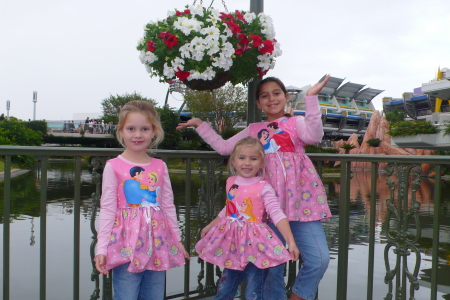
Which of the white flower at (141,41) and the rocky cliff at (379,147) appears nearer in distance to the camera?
the white flower at (141,41)

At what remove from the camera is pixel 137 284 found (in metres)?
2.21

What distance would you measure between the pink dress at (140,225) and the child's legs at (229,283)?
1.32 ft

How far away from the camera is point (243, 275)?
2.57m

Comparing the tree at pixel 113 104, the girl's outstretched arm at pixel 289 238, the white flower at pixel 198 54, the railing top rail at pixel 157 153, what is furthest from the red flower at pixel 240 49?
the tree at pixel 113 104

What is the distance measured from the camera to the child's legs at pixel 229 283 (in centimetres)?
255

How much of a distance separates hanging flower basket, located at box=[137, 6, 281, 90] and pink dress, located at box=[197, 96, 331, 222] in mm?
388

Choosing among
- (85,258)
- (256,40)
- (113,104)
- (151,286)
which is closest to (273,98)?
(256,40)

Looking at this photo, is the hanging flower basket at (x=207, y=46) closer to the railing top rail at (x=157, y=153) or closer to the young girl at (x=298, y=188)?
the young girl at (x=298, y=188)

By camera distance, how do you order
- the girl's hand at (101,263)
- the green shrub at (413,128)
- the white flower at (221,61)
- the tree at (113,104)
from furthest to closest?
the tree at (113,104) < the green shrub at (413,128) < the white flower at (221,61) < the girl's hand at (101,263)

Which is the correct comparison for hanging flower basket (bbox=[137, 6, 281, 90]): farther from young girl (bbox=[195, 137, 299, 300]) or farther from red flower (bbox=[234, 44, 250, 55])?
young girl (bbox=[195, 137, 299, 300])

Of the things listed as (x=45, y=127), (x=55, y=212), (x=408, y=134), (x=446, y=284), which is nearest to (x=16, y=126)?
(x=55, y=212)

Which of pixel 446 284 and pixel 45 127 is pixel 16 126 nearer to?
pixel 446 284

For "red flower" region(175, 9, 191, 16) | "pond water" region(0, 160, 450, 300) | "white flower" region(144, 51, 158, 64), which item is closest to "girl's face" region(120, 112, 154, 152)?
"white flower" region(144, 51, 158, 64)

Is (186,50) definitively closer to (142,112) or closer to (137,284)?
(142,112)
